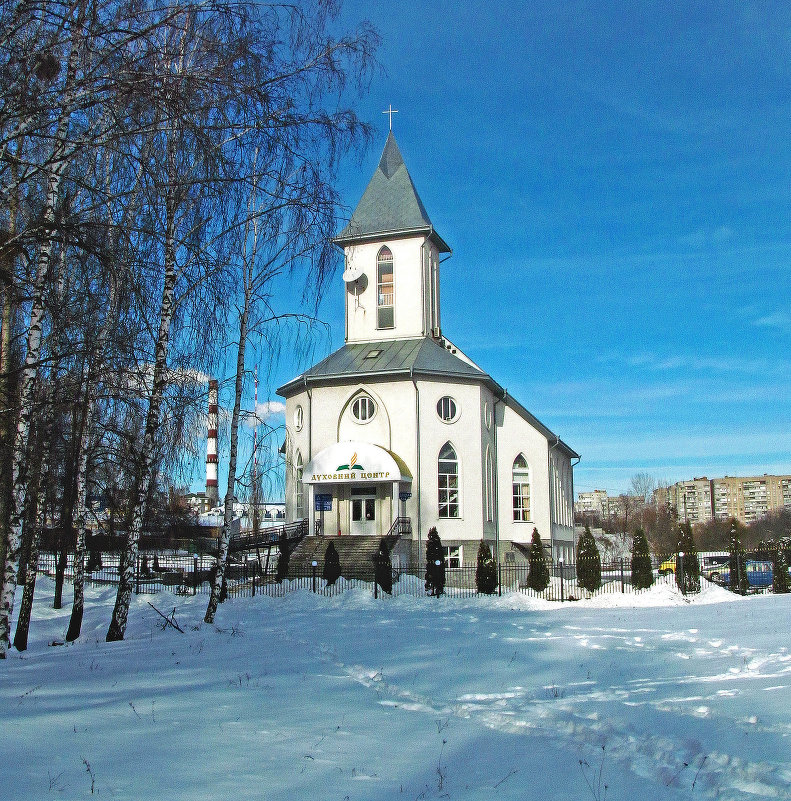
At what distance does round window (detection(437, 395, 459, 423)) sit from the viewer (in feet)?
98.7

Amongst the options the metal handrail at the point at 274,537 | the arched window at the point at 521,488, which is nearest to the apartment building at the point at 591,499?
the arched window at the point at 521,488

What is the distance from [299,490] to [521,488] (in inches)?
367

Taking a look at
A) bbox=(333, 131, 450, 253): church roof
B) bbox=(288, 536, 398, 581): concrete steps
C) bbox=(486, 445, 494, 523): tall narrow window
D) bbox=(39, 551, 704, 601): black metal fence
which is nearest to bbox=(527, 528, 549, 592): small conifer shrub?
bbox=(39, 551, 704, 601): black metal fence

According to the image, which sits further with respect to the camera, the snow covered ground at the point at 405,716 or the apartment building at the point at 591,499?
the apartment building at the point at 591,499

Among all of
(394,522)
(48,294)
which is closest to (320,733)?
(48,294)

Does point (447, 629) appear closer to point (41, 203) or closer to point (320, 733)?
point (320, 733)

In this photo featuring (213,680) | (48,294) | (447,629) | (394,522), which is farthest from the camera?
(394,522)

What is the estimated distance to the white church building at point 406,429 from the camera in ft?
95.6

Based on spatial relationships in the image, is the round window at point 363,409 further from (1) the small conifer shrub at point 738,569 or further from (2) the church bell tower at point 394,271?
(1) the small conifer shrub at point 738,569

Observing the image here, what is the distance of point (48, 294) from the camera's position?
975 cm

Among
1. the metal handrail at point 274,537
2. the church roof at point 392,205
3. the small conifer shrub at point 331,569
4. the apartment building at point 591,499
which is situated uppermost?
the church roof at point 392,205

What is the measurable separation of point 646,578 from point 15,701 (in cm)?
2331

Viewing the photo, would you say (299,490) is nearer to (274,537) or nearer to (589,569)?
(274,537)

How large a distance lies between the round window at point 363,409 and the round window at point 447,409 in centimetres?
253
